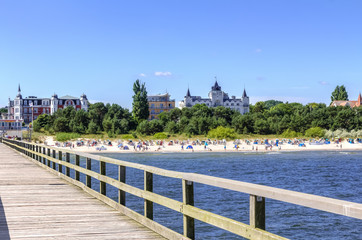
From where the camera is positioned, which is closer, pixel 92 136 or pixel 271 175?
→ pixel 271 175

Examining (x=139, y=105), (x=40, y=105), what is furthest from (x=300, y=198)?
(x=40, y=105)

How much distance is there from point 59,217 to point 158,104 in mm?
176071

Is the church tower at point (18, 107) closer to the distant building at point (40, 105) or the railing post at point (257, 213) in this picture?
the distant building at point (40, 105)

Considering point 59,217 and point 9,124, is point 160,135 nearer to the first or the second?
point 9,124

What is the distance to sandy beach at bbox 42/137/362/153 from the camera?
81875mm

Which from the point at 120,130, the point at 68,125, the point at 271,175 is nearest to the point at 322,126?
the point at 120,130

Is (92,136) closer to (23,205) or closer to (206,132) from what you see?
(206,132)

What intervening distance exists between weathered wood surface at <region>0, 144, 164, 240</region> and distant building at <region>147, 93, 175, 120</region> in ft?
558

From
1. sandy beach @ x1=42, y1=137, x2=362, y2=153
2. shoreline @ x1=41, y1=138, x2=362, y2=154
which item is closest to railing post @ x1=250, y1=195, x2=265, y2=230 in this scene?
shoreline @ x1=41, y1=138, x2=362, y2=154

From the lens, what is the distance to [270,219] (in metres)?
20.6

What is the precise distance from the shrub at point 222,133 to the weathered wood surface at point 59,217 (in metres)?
84.1

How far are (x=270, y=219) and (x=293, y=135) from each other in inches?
3146

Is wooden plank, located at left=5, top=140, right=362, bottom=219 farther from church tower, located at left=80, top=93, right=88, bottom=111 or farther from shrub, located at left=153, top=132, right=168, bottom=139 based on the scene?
church tower, located at left=80, top=93, right=88, bottom=111

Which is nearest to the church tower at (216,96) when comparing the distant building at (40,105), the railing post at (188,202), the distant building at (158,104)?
Result: the distant building at (158,104)
